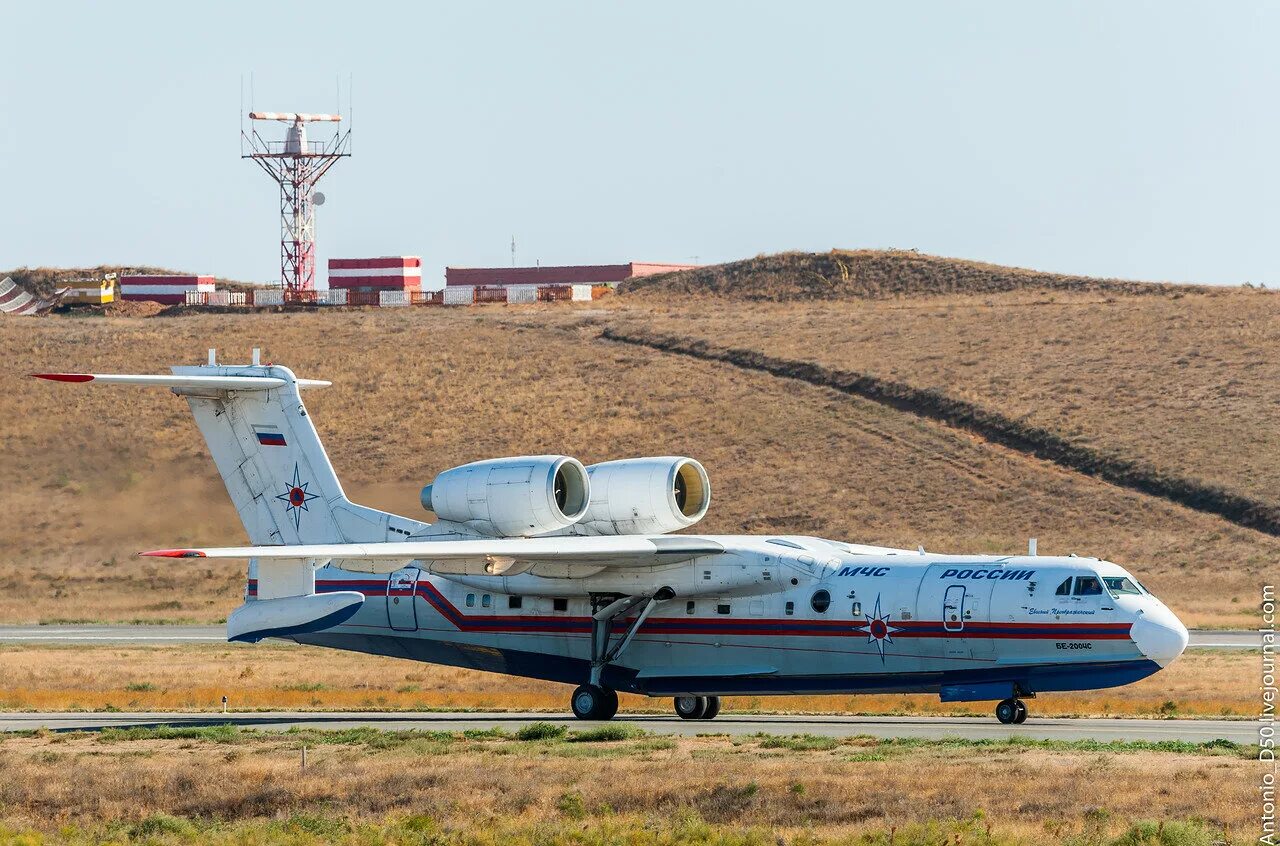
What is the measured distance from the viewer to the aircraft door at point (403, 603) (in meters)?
28.3

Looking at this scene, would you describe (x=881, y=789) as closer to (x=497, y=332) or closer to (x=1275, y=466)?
(x=1275, y=466)

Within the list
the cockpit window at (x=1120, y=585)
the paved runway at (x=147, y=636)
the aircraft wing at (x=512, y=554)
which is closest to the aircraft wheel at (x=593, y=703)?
the aircraft wing at (x=512, y=554)

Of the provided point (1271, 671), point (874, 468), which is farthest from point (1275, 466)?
point (1271, 671)

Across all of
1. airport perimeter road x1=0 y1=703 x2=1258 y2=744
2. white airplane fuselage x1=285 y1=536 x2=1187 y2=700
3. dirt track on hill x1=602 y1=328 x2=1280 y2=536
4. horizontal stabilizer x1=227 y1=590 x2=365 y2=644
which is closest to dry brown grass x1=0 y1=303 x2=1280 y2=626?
dirt track on hill x1=602 y1=328 x2=1280 y2=536

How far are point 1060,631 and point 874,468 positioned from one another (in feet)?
129

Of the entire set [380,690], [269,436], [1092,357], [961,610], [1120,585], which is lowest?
[380,690]

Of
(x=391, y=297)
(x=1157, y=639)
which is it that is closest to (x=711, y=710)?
(x=1157, y=639)

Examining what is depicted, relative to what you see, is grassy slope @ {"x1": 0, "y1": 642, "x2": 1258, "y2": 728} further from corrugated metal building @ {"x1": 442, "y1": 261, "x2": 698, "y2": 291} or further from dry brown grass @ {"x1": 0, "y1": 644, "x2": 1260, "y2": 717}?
corrugated metal building @ {"x1": 442, "y1": 261, "x2": 698, "y2": 291}

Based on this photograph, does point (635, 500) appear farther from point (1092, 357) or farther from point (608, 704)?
point (1092, 357)

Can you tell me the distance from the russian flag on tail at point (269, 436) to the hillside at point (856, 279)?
206ft

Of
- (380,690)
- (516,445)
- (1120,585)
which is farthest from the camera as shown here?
(516,445)

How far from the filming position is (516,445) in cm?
6538

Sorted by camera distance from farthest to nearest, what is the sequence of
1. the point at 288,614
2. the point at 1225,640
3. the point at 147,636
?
the point at 147,636 < the point at 1225,640 < the point at 288,614

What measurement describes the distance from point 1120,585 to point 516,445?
42.5 meters
